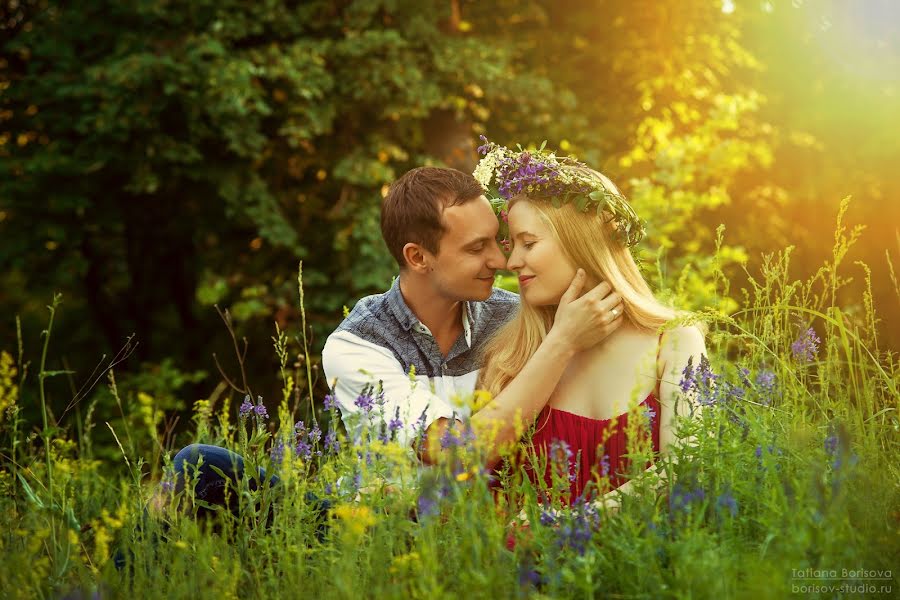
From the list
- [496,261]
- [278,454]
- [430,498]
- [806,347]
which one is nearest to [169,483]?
[278,454]

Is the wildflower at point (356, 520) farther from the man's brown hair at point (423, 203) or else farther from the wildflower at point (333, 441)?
the man's brown hair at point (423, 203)

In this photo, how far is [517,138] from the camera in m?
9.27

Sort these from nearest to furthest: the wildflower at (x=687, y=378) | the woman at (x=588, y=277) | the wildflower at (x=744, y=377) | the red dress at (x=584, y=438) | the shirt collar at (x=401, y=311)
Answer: the wildflower at (x=687, y=378) → the wildflower at (x=744, y=377) → the red dress at (x=584, y=438) → the woman at (x=588, y=277) → the shirt collar at (x=401, y=311)

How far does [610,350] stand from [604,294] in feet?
0.79

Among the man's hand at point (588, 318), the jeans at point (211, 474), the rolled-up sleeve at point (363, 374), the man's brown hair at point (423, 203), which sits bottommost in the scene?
the jeans at point (211, 474)

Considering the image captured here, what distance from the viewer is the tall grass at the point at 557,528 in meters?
2.19

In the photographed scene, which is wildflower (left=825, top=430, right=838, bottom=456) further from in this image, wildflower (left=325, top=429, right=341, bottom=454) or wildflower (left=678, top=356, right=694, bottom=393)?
wildflower (left=325, top=429, right=341, bottom=454)

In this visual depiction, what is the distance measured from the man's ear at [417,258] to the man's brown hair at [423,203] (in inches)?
1.0


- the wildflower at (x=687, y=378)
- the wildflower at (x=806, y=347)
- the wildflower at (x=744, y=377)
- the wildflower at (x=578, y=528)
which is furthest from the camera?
the wildflower at (x=806, y=347)

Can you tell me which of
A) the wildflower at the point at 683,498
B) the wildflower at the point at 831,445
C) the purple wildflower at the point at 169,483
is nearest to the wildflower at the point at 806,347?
the wildflower at the point at 831,445

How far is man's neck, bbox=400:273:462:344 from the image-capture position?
161 inches

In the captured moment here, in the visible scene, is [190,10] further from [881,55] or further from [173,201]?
[881,55]

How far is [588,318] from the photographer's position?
3424mm

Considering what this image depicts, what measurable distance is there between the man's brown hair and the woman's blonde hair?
37cm
